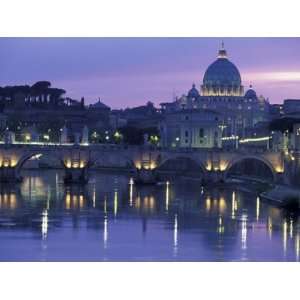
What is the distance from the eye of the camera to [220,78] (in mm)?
36500

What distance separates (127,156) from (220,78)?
1448cm

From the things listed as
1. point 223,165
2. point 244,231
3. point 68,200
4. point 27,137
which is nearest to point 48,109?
point 27,137

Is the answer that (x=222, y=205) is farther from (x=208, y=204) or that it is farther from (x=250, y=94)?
(x=250, y=94)

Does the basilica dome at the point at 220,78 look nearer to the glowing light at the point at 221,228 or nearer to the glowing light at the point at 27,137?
the glowing light at the point at 27,137

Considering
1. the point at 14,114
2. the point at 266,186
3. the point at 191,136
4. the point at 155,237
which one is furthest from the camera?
the point at 14,114

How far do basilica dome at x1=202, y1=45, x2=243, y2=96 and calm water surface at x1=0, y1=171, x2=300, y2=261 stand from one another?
56.5ft

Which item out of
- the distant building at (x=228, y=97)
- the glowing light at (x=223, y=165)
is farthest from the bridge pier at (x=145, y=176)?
the distant building at (x=228, y=97)

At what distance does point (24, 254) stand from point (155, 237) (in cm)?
190

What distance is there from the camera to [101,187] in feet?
66.1

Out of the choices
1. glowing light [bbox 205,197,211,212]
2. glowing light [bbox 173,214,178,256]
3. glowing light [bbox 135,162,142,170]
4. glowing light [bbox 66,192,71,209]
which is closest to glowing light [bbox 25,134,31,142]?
glowing light [bbox 135,162,142,170]

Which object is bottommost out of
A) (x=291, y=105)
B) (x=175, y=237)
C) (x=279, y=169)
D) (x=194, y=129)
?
(x=175, y=237)

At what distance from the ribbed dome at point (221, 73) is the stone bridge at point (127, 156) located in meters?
14.0
